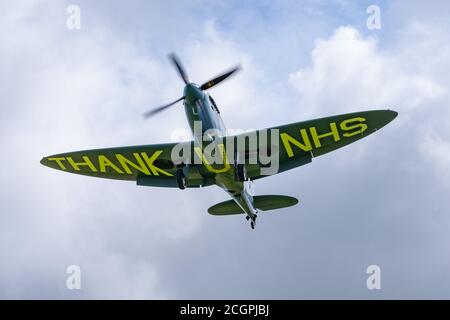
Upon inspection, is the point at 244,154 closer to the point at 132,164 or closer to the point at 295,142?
the point at 295,142

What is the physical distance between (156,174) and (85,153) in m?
3.07

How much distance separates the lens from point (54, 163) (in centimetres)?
2842

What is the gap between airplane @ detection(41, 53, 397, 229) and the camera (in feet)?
78.9

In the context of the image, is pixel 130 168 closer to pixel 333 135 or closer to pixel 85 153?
pixel 85 153

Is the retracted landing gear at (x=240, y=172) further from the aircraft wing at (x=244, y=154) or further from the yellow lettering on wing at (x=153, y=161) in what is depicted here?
the yellow lettering on wing at (x=153, y=161)

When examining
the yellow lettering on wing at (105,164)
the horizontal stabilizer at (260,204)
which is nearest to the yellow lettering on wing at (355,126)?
the horizontal stabilizer at (260,204)

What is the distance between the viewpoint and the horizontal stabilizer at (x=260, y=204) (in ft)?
90.8

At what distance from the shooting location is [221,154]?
24.5 metres

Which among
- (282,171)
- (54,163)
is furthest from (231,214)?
(54,163)

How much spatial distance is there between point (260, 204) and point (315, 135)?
14.5 ft

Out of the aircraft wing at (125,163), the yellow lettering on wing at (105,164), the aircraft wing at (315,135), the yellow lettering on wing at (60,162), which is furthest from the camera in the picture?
the yellow lettering on wing at (60,162)

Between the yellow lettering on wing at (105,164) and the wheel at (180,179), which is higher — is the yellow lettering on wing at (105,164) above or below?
above

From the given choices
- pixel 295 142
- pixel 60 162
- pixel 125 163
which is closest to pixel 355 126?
pixel 295 142

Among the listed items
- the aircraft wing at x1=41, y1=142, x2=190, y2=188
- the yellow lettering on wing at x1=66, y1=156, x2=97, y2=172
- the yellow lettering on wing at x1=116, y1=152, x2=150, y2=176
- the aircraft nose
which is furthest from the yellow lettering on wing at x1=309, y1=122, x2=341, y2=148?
the yellow lettering on wing at x1=66, y1=156, x2=97, y2=172
